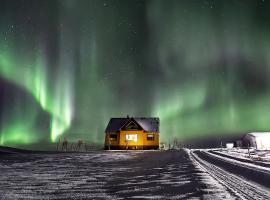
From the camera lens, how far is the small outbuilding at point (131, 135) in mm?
50719

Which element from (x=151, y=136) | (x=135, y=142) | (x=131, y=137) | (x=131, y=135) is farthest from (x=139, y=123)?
(x=135, y=142)

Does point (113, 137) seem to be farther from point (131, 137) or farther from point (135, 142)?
point (135, 142)

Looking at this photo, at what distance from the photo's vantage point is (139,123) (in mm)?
53094

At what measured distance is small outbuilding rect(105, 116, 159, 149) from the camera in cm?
5072

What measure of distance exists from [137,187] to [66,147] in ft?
136

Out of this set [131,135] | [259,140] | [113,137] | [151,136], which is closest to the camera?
[131,135]

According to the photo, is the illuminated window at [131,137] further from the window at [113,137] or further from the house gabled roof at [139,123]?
the window at [113,137]

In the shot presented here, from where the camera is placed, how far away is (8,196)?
6.10m

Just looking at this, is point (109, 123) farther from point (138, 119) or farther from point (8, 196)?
point (8, 196)

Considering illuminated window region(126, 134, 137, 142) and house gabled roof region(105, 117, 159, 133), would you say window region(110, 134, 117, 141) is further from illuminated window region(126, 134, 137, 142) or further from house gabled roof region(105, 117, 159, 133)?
illuminated window region(126, 134, 137, 142)

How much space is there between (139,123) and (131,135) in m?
3.35

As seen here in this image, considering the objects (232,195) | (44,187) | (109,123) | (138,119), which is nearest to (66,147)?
(109,123)

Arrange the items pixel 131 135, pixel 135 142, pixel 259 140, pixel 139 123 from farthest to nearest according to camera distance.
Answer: pixel 259 140, pixel 139 123, pixel 131 135, pixel 135 142

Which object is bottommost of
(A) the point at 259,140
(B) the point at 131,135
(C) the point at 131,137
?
(A) the point at 259,140
